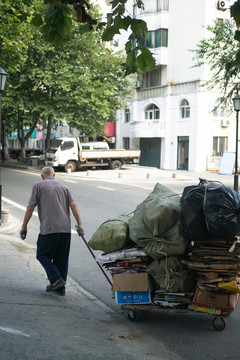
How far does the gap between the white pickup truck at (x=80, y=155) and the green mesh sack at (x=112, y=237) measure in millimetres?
27298

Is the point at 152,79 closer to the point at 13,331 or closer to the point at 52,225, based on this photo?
the point at 52,225

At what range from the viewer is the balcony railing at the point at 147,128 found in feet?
130

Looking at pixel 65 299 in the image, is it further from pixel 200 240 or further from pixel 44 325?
pixel 200 240

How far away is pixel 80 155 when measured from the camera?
3388 cm

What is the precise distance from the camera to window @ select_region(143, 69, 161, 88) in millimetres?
40562

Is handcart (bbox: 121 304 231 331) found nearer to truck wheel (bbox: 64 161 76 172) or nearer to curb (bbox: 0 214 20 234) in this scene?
curb (bbox: 0 214 20 234)

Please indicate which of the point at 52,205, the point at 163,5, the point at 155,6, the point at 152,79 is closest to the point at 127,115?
the point at 152,79

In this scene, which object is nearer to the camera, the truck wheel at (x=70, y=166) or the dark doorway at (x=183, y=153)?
the truck wheel at (x=70, y=166)

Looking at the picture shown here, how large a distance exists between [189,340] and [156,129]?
116 ft

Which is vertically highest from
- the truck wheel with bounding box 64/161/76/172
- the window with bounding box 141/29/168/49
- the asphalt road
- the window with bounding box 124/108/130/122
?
the window with bounding box 141/29/168/49

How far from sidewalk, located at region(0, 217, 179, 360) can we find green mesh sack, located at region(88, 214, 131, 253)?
86cm

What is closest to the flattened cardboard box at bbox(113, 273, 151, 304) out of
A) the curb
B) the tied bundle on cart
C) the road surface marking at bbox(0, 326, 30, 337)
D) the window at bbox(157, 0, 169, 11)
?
the tied bundle on cart

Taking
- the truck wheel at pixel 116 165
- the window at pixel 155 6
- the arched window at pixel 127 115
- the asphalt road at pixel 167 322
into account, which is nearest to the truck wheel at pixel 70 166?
the truck wheel at pixel 116 165

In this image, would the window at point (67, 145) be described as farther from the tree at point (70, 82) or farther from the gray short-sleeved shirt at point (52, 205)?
the gray short-sleeved shirt at point (52, 205)
